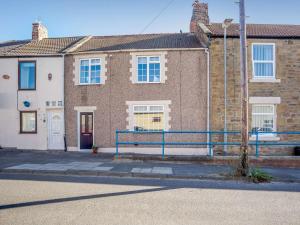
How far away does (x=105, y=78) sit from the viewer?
15719mm

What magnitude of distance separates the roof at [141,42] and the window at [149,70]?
0.83m

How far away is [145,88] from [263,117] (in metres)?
6.98

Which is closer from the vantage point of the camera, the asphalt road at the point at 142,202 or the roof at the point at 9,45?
the asphalt road at the point at 142,202

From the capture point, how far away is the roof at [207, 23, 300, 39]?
1462 centimetres

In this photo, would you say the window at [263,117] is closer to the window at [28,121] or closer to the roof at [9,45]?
the window at [28,121]

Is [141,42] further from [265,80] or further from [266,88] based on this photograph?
[266,88]

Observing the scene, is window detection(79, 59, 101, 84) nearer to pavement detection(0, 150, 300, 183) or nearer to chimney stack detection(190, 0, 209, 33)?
pavement detection(0, 150, 300, 183)

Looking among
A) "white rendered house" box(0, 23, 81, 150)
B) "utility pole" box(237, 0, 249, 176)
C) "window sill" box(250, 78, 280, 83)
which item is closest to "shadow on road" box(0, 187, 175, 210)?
"utility pole" box(237, 0, 249, 176)

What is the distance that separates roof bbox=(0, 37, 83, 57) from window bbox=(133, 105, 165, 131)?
6373mm

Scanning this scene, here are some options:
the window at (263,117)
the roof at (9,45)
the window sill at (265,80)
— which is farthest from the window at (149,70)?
the roof at (9,45)

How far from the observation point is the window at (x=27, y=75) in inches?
652

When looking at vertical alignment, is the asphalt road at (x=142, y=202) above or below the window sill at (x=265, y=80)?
below

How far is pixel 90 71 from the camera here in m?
16.0

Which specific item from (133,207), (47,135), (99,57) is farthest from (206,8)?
(133,207)
